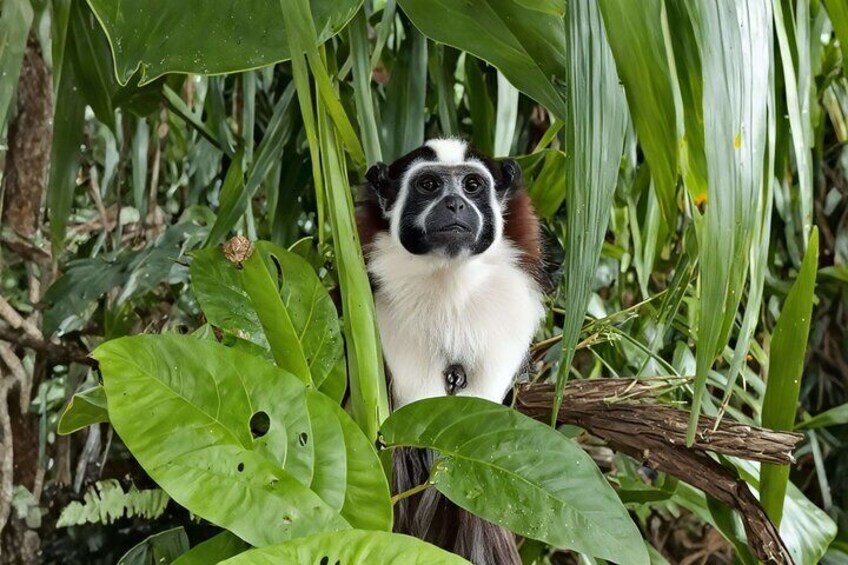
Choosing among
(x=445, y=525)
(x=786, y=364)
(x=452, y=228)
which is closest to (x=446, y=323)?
(x=452, y=228)

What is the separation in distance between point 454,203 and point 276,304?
1.50 ft

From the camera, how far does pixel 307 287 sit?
3.26 feet

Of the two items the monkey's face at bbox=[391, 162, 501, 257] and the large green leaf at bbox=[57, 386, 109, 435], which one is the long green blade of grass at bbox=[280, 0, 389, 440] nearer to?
the large green leaf at bbox=[57, 386, 109, 435]

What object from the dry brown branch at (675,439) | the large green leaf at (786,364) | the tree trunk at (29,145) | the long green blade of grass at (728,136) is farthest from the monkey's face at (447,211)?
the tree trunk at (29,145)

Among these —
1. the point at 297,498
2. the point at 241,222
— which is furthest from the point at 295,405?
the point at 241,222

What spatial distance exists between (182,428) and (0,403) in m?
1.34

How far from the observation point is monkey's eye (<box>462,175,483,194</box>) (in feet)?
4.59

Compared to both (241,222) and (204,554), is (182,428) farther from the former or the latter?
(241,222)

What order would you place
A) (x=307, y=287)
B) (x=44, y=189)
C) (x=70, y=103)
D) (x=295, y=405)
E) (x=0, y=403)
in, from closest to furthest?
(x=295, y=405)
(x=307, y=287)
(x=70, y=103)
(x=0, y=403)
(x=44, y=189)

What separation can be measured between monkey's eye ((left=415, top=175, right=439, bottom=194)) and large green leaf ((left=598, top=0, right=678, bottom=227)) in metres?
0.64

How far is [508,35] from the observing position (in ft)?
3.33

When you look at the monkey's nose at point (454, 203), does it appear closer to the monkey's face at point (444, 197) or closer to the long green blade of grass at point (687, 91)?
the monkey's face at point (444, 197)

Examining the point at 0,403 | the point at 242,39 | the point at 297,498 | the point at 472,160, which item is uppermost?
the point at 242,39

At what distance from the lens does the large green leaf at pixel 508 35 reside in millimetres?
996
